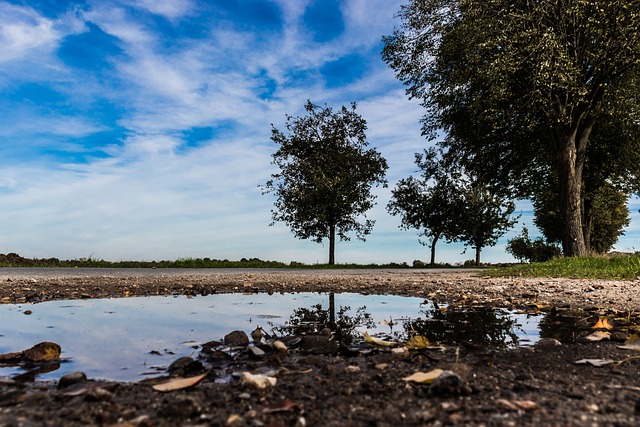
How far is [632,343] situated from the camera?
397 centimetres

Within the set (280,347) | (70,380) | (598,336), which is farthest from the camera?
(598,336)

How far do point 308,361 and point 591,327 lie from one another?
138 inches

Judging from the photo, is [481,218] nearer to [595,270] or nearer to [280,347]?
[595,270]

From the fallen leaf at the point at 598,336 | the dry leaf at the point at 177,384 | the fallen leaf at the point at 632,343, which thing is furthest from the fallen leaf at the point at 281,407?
the fallen leaf at the point at 598,336

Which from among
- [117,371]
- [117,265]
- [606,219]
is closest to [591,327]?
[117,371]

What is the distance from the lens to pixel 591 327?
4871 millimetres

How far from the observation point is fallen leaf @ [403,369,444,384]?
2.62 m

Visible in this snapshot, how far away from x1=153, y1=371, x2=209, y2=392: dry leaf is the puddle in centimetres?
41

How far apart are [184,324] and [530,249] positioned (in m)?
45.3

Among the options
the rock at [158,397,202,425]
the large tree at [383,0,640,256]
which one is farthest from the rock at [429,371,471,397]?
the large tree at [383,0,640,256]

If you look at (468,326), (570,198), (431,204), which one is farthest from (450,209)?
(468,326)

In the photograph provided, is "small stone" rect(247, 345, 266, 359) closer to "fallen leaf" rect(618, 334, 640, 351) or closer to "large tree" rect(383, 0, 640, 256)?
"fallen leaf" rect(618, 334, 640, 351)

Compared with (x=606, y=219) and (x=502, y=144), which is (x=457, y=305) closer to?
(x=502, y=144)

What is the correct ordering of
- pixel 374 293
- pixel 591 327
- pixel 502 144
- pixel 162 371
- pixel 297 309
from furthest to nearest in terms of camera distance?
pixel 502 144
pixel 374 293
pixel 297 309
pixel 591 327
pixel 162 371
